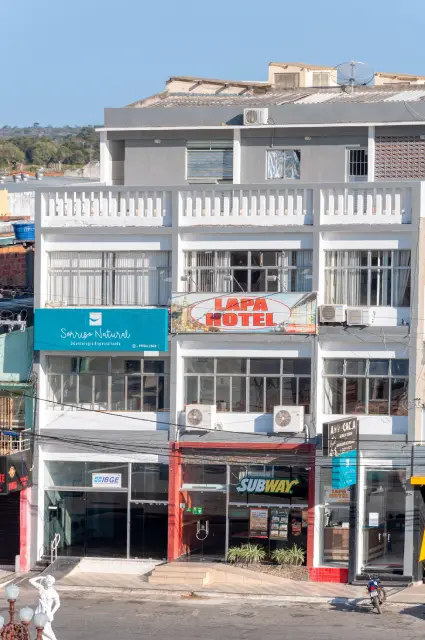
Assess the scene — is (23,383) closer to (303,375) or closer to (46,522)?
(46,522)

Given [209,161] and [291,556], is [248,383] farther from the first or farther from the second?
[209,161]

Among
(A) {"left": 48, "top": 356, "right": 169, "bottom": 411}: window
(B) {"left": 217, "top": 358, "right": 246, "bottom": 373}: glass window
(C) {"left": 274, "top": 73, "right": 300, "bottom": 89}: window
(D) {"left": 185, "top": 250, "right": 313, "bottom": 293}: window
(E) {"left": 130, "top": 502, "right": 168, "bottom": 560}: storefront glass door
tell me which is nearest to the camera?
(D) {"left": 185, "top": 250, "right": 313, "bottom": 293}: window

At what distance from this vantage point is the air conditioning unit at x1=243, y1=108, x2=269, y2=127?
1695 inches

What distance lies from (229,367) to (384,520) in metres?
6.06

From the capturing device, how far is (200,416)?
38188 mm

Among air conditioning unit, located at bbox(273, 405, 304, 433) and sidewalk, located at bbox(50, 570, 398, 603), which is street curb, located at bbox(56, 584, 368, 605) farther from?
air conditioning unit, located at bbox(273, 405, 304, 433)

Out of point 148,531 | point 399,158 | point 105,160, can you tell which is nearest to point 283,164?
point 399,158

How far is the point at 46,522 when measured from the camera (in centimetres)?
3956

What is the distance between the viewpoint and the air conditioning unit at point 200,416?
125 feet

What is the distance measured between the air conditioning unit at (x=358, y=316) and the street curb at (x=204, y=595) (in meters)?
7.39

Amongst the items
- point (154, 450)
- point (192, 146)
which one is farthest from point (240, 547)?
point (192, 146)

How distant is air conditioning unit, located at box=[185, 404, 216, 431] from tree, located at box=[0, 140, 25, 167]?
7435 cm

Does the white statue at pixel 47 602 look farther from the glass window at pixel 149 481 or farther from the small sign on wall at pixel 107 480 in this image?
the small sign on wall at pixel 107 480

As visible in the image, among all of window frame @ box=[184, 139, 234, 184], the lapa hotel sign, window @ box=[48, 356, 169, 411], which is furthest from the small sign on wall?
window frame @ box=[184, 139, 234, 184]
